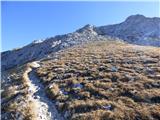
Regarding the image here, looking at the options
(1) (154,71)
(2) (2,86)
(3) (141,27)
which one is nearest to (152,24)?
(3) (141,27)

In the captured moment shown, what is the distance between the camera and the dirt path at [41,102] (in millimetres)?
31953

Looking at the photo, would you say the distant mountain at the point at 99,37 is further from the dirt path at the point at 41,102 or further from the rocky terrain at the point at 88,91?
the dirt path at the point at 41,102

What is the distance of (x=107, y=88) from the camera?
1519 inches

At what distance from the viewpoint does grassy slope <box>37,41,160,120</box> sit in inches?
1203

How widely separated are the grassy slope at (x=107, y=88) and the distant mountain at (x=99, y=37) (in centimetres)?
4241

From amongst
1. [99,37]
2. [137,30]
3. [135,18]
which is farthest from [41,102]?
[135,18]

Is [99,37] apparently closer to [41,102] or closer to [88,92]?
[88,92]

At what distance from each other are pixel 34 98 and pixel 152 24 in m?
87.6

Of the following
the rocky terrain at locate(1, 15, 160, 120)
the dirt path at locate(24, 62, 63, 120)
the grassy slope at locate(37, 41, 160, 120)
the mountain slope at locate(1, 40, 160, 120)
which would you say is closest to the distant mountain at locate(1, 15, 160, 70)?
the rocky terrain at locate(1, 15, 160, 120)

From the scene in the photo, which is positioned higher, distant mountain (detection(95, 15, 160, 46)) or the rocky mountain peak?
the rocky mountain peak

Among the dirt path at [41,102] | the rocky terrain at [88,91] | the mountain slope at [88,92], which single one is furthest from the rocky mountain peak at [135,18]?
the dirt path at [41,102]

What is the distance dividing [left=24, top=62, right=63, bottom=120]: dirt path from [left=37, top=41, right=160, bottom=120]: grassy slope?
32.5 inches

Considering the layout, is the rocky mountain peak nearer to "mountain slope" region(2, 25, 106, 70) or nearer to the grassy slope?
"mountain slope" region(2, 25, 106, 70)

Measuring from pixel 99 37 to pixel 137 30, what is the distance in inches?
705
